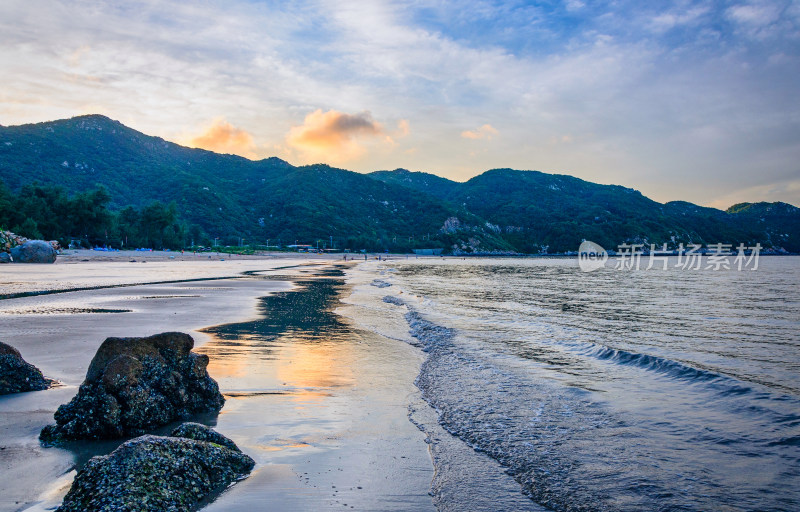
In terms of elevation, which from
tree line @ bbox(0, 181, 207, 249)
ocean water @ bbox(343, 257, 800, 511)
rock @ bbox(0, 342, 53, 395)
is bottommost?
ocean water @ bbox(343, 257, 800, 511)

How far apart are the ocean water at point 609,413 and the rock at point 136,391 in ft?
12.7

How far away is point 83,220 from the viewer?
314 ft

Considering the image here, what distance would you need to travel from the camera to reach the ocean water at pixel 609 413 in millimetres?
5664

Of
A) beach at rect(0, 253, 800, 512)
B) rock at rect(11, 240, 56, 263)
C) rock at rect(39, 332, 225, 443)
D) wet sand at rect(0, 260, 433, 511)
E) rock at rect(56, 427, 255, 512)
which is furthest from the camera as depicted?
rock at rect(11, 240, 56, 263)

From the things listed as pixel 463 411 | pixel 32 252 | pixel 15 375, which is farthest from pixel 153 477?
pixel 32 252

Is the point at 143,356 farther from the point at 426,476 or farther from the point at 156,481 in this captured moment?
the point at 426,476

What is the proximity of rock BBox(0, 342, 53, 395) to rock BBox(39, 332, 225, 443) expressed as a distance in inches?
98.0

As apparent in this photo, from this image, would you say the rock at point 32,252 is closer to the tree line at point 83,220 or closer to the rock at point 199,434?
the tree line at point 83,220

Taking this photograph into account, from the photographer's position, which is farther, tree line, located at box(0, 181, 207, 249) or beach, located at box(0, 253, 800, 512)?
tree line, located at box(0, 181, 207, 249)

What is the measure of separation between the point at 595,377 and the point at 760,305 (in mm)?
22171

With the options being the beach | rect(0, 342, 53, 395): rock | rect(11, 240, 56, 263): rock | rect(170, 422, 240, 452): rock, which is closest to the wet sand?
the beach

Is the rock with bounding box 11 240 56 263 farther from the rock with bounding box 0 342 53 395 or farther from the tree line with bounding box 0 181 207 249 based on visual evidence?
the rock with bounding box 0 342 53 395

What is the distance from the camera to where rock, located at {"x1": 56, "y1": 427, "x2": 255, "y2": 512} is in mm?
4238

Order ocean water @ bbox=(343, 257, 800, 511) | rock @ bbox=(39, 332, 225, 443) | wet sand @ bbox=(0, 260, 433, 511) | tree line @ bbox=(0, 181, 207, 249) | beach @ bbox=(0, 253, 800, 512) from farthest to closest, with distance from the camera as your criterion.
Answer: tree line @ bbox=(0, 181, 207, 249) → rock @ bbox=(39, 332, 225, 443) → ocean water @ bbox=(343, 257, 800, 511) → beach @ bbox=(0, 253, 800, 512) → wet sand @ bbox=(0, 260, 433, 511)
